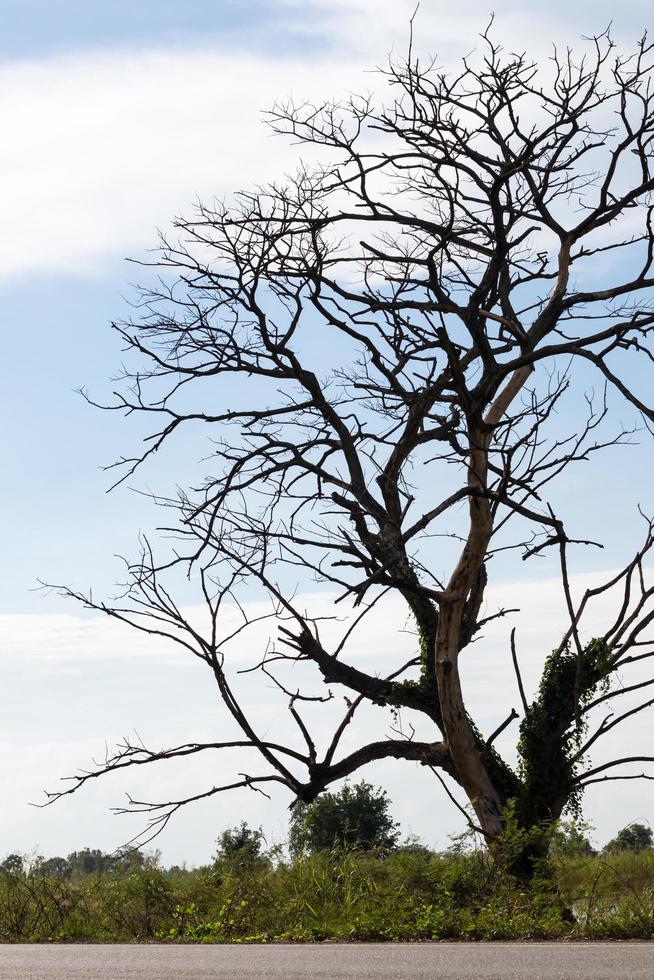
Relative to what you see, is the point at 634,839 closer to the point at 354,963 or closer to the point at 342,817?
the point at 342,817

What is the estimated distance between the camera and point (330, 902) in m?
10.1

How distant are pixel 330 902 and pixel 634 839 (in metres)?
13.9

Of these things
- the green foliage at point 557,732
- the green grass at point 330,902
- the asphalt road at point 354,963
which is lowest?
the asphalt road at point 354,963

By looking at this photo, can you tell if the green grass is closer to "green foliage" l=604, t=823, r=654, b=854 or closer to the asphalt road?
the asphalt road

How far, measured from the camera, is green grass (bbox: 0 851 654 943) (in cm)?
841

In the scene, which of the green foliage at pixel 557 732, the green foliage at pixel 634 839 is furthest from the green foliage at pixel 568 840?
the green foliage at pixel 634 839

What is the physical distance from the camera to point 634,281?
16.0m

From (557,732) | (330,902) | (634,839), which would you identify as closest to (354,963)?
(330,902)

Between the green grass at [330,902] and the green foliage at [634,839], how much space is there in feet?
32.8

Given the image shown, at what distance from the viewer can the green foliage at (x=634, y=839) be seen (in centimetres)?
2034

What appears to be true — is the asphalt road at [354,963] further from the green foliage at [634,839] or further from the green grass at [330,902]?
the green foliage at [634,839]

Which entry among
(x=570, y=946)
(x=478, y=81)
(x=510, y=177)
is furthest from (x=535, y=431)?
(x=570, y=946)

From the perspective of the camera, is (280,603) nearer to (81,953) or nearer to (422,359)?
(422,359)

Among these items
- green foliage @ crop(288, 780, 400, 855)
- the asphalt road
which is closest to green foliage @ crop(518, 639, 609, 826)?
green foliage @ crop(288, 780, 400, 855)
